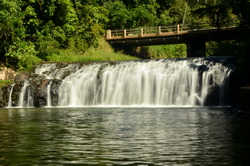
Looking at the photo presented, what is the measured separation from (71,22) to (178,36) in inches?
495

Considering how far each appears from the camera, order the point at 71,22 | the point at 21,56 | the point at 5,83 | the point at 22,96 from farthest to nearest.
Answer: the point at 71,22 → the point at 21,56 → the point at 5,83 → the point at 22,96

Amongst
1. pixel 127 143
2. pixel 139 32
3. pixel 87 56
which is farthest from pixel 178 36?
pixel 127 143

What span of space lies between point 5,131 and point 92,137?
10.3 ft

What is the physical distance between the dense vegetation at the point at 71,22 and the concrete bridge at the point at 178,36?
1137 millimetres

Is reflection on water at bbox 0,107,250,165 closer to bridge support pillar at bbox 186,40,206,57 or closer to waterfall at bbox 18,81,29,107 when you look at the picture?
waterfall at bbox 18,81,29,107

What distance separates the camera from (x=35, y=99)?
31906 mm

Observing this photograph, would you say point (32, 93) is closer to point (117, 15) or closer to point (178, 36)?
point (178, 36)

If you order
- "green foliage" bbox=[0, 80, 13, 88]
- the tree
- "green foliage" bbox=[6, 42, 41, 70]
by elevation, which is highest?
the tree

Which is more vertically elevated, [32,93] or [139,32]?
[139,32]

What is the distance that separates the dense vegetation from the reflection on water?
44.5ft

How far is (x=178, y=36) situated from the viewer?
5425 cm

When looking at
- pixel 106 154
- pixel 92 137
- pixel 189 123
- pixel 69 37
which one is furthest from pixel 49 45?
pixel 106 154

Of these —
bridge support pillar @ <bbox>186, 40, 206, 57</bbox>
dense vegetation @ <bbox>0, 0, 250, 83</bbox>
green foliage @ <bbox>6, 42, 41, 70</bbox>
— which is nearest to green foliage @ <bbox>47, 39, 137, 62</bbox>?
dense vegetation @ <bbox>0, 0, 250, 83</bbox>

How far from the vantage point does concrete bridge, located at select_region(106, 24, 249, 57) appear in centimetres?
5019
